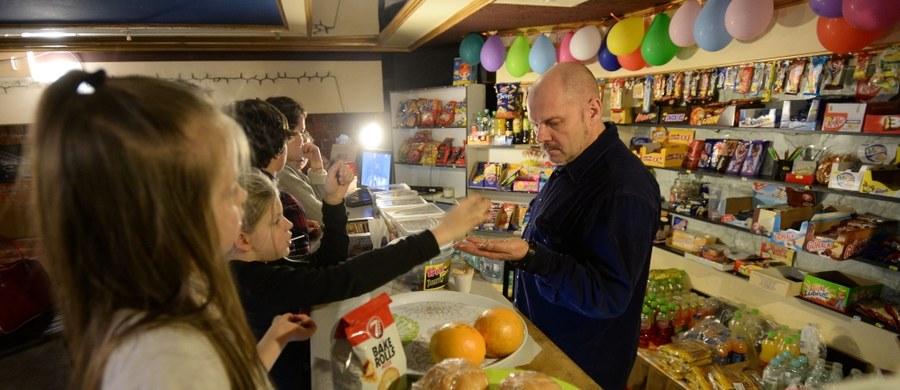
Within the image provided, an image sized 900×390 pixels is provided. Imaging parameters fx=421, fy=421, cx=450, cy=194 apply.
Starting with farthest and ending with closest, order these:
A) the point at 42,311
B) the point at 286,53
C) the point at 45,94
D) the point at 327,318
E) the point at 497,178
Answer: the point at 286,53
the point at 497,178
the point at 42,311
the point at 327,318
the point at 45,94

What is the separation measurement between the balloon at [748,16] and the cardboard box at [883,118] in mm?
732

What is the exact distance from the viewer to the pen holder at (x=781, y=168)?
2.81 m

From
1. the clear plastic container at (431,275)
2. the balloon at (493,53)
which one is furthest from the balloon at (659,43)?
the clear plastic container at (431,275)

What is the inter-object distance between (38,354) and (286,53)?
11.8 feet

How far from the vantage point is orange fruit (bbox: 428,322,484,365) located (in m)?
0.99

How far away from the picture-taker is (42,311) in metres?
3.53

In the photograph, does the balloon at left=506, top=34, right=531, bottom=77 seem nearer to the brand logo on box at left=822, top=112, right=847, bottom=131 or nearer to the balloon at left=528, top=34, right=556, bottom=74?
the balloon at left=528, top=34, right=556, bottom=74

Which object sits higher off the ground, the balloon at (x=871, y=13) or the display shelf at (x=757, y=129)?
the balloon at (x=871, y=13)

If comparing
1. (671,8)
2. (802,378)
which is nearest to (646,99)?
(671,8)

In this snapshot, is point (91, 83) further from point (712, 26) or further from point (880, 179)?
point (880, 179)

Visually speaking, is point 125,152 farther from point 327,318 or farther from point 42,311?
point 42,311

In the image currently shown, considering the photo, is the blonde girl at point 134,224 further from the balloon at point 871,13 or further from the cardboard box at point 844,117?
the cardboard box at point 844,117

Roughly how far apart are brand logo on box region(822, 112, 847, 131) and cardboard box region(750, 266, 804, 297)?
3.24 feet

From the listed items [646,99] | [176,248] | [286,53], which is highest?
[286,53]
